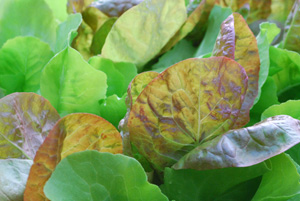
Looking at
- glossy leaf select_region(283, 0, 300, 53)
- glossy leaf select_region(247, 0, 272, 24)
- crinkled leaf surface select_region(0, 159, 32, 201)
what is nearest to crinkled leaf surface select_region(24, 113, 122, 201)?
crinkled leaf surface select_region(0, 159, 32, 201)

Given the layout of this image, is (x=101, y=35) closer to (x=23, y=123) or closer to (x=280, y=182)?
(x=23, y=123)

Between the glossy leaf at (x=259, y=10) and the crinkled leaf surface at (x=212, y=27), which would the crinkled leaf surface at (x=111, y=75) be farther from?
the glossy leaf at (x=259, y=10)

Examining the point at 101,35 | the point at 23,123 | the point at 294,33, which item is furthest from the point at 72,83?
the point at 294,33

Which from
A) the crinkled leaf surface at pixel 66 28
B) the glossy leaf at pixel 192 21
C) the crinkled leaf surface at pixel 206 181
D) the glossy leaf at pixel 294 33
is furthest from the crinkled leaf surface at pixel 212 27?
the crinkled leaf surface at pixel 206 181

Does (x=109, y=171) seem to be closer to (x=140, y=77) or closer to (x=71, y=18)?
(x=140, y=77)

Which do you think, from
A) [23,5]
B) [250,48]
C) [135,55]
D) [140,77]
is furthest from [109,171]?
[23,5]

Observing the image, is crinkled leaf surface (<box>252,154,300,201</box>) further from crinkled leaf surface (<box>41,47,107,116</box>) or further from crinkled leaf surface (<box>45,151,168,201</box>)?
crinkled leaf surface (<box>41,47,107,116</box>)

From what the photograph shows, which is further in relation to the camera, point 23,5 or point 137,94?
point 23,5
